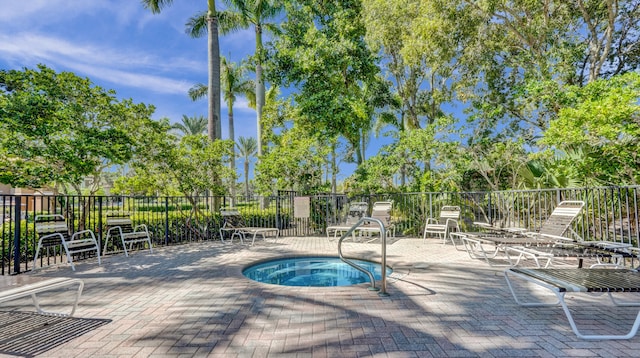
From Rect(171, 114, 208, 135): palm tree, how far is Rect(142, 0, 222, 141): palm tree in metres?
23.7

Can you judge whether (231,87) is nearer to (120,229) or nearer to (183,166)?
(183,166)

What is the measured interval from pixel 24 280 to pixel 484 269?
6149mm

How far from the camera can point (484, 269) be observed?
17.5 ft

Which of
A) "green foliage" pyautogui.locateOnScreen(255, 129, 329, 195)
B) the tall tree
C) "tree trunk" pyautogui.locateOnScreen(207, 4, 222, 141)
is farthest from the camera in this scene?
"tree trunk" pyautogui.locateOnScreen(207, 4, 222, 141)

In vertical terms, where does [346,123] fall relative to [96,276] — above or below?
above

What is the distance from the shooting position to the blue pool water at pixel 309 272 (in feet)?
18.4

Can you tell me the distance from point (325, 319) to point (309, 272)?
3068mm

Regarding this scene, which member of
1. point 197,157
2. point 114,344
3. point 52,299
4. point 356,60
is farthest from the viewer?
point 356,60

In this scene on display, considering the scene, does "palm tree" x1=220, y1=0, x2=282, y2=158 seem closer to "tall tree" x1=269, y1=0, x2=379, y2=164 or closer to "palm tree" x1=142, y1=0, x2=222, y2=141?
"palm tree" x1=142, y1=0, x2=222, y2=141

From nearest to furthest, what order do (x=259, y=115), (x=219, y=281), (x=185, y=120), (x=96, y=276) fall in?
(x=219, y=281)
(x=96, y=276)
(x=259, y=115)
(x=185, y=120)

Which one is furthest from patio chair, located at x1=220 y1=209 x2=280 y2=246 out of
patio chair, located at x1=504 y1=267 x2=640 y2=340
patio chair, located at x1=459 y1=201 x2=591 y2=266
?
patio chair, located at x1=504 y1=267 x2=640 y2=340

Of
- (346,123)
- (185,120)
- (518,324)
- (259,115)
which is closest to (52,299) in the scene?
(518,324)

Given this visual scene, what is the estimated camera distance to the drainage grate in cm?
264

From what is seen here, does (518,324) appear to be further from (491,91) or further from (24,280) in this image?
(491,91)
